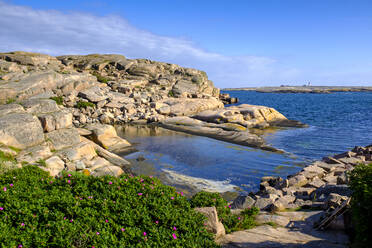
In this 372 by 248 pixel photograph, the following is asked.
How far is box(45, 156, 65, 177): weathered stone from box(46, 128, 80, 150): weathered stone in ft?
5.40

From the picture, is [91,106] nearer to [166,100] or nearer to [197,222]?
[166,100]

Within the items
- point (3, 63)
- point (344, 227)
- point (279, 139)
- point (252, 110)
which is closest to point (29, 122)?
point (344, 227)

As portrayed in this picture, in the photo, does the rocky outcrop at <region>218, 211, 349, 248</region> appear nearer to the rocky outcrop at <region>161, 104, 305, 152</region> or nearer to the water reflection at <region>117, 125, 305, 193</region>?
the water reflection at <region>117, 125, 305, 193</region>

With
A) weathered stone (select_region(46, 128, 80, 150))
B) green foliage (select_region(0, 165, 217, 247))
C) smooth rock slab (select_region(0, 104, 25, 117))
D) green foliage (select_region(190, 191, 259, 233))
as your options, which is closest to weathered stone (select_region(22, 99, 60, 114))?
smooth rock slab (select_region(0, 104, 25, 117))

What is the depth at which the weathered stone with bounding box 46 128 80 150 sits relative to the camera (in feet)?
61.5

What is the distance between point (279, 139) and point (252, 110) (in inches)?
500

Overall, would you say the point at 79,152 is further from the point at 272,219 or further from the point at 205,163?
the point at 272,219

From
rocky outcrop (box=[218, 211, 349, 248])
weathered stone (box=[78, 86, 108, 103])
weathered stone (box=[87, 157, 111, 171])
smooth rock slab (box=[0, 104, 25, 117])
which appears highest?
weathered stone (box=[78, 86, 108, 103])

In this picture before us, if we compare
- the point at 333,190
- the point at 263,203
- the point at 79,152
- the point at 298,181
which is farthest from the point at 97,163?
the point at 333,190

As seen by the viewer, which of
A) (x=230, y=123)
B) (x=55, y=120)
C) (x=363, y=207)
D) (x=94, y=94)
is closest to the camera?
(x=363, y=207)

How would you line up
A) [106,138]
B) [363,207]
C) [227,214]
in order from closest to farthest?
[363,207], [227,214], [106,138]

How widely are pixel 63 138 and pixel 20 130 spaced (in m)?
2.98

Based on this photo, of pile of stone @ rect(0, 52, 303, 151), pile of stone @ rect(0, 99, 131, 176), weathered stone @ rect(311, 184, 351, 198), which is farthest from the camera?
pile of stone @ rect(0, 52, 303, 151)

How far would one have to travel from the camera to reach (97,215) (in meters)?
6.81
